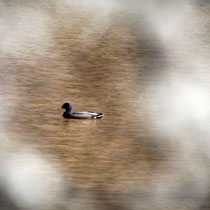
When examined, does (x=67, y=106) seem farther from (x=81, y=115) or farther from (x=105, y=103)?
(x=105, y=103)

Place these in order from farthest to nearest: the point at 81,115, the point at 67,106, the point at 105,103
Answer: the point at 105,103 → the point at 67,106 → the point at 81,115

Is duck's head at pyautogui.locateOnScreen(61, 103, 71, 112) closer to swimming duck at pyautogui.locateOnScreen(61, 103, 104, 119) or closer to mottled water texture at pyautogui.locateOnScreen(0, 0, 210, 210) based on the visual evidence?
swimming duck at pyautogui.locateOnScreen(61, 103, 104, 119)

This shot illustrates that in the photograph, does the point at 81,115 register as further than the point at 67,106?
No

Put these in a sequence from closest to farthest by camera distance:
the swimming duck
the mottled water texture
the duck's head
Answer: the mottled water texture, the swimming duck, the duck's head

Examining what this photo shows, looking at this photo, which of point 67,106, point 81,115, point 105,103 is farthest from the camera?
point 105,103

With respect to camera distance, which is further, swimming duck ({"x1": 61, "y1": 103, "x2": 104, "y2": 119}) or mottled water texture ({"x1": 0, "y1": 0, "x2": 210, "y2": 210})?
swimming duck ({"x1": 61, "y1": 103, "x2": 104, "y2": 119})

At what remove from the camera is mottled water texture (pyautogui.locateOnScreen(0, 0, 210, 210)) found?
7309 millimetres

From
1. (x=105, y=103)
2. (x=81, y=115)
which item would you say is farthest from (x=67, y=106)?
(x=105, y=103)

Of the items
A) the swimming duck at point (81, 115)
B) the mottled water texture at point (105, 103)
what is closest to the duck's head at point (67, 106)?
the swimming duck at point (81, 115)

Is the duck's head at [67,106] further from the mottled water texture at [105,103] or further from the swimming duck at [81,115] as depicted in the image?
the mottled water texture at [105,103]

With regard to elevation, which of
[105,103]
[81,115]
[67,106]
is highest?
[105,103]

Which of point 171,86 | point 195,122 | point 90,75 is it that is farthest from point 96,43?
point 195,122

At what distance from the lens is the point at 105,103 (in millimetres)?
10555

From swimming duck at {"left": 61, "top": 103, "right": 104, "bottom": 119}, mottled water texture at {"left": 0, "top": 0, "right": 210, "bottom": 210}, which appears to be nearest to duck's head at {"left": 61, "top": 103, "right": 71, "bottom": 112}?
swimming duck at {"left": 61, "top": 103, "right": 104, "bottom": 119}
